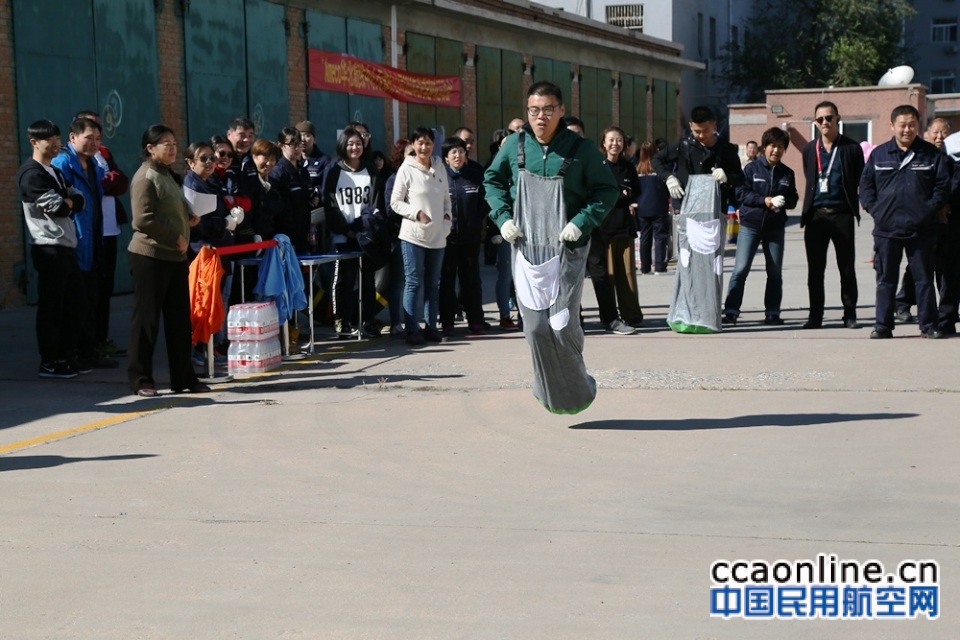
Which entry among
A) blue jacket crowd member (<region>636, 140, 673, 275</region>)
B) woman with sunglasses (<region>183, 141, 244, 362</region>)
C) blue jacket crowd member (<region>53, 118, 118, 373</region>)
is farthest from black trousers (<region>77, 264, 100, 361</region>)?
blue jacket crowd member (<region>636, 140, 673, 275</region>)

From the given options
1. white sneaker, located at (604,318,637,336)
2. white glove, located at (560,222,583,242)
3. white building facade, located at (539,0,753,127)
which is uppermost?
white building facade, located at (539,0,753,127)

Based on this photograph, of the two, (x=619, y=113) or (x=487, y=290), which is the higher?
(x=619, y=113)

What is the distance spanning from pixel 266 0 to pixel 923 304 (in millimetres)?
13947

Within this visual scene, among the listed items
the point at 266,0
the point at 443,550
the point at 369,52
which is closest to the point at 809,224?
the point at 443,550

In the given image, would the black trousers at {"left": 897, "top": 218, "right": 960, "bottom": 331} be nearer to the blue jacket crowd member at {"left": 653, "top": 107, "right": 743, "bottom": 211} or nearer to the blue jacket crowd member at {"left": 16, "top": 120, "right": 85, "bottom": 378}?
the blue jacket crowd member at {"left": 653, "top": 107, "right": 743, "bottom": 211}

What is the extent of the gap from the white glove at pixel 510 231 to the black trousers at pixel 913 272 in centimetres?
543

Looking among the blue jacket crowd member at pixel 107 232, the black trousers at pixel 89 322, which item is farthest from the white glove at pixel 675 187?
the black trousers at pixel 89 322

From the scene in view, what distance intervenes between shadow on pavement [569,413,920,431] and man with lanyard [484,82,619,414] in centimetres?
39

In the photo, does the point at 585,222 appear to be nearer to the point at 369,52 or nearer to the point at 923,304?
the point at 923,304

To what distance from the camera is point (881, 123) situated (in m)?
→ 48.3

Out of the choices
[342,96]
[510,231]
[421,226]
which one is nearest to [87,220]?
[421,226]

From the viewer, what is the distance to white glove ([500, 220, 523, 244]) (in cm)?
841

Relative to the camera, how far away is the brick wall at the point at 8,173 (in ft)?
55.9

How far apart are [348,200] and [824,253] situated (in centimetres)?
470
